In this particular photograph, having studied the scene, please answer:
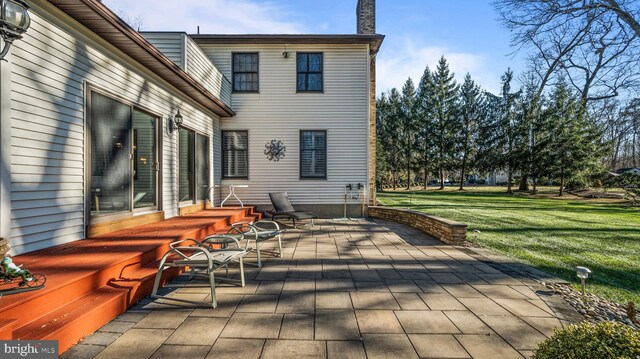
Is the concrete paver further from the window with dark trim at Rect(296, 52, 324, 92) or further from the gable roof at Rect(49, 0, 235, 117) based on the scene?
the window with dark trim at Rect(296, 52, 324, 92)

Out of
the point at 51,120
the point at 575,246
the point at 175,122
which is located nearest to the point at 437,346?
the point at 51,120

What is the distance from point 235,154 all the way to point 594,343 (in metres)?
9.96

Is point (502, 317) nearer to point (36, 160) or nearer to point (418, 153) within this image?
point (36, 160)

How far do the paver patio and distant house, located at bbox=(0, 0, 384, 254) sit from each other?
1.98 m

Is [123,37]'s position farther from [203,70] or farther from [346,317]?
[346,317]

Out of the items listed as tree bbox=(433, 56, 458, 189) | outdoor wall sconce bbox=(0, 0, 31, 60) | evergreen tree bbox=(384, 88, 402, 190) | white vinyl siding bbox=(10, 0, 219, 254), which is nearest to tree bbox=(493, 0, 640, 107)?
white vinyl siding bbox=(10, 0, 219, 254)

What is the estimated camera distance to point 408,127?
112 feet

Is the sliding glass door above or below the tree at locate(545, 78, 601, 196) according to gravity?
below

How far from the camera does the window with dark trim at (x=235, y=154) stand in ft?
34.0

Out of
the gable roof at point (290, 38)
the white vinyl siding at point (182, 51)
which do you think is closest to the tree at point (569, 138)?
the gable roof at point (290, 38)

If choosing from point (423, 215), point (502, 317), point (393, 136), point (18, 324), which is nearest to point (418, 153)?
point (393, 136)

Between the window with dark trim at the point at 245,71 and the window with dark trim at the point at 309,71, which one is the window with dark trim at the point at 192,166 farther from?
the window with dark trim at the point at 309,71

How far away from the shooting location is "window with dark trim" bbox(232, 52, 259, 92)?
34.4 feet

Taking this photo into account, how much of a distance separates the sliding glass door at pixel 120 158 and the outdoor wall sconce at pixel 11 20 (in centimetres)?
201
